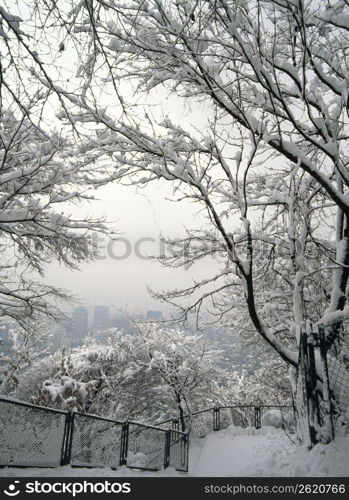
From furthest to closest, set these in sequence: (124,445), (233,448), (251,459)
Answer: (233,448)
(251,459)
(124,445)

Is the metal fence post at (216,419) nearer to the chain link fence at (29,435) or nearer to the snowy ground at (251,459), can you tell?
the snowy ground at (251,459)

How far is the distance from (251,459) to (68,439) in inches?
256

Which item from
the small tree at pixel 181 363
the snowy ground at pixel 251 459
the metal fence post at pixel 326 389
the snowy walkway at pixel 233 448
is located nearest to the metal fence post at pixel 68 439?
the snowy ground at pixel 251 459

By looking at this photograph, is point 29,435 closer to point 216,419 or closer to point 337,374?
point 337,374

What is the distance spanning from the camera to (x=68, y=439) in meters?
6.14

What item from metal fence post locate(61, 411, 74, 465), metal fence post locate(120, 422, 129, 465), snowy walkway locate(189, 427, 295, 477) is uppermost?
metal fence post locate(61, 411, 74, 465)

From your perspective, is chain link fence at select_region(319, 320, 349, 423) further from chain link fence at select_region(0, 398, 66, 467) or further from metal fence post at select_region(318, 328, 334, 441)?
chain link fence at select_region(0, 398, 66, 467)

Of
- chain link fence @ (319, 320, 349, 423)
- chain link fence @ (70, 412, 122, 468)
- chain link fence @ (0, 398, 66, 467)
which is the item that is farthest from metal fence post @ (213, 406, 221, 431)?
chain link fence @ (319, 320, 349, 423)

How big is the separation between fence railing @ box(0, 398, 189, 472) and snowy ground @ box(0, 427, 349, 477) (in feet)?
0.73

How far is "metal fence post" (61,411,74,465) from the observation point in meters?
6.00

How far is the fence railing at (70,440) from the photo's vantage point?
5.12 meters

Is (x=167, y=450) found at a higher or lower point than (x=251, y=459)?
higher

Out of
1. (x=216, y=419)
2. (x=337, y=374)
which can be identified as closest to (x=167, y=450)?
(x=216, y=419)

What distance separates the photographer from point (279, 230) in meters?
9.43
